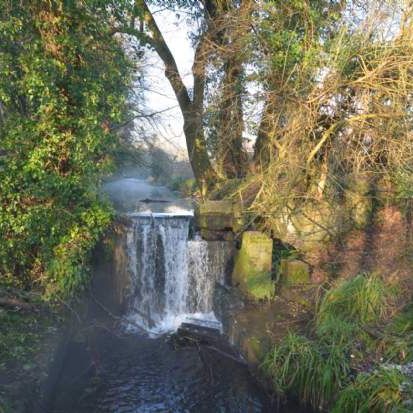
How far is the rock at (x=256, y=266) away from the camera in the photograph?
7121 mm

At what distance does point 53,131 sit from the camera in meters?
6.14

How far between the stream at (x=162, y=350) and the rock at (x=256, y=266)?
3.31 ft

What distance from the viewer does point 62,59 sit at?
627 cm

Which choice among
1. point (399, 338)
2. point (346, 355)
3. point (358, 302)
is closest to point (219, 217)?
point (358, 302)

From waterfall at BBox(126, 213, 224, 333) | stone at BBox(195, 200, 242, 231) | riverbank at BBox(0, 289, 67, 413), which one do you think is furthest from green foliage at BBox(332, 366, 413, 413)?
stone at BBox(195, 200, 242, 231)

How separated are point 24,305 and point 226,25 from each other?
6364mm

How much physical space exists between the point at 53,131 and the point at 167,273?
4.14 m

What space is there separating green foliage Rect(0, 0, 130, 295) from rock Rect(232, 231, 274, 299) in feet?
8.39

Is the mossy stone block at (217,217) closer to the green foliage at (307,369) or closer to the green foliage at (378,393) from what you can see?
the green foliage at (307,369)

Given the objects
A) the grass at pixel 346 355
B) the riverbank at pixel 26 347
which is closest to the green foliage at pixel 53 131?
the riverbank at pixel 26 347

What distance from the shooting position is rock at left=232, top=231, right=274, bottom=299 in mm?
7121

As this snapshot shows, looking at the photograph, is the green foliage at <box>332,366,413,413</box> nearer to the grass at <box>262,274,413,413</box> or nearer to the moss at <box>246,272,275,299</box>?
the grass at <box>262,274,413,413</box>

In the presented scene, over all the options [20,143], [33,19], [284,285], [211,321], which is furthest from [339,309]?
[33,19]

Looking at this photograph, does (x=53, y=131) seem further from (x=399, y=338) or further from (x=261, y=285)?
(x=399, y=338)
